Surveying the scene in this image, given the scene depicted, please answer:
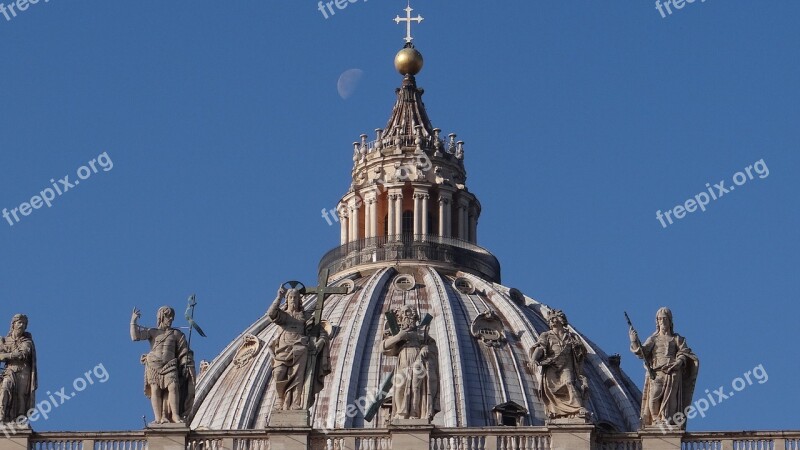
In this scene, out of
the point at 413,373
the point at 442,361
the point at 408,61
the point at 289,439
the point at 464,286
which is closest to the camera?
the point at 289,439

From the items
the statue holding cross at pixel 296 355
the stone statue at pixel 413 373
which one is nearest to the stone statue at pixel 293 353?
the statue holding cross at pixel 296 355

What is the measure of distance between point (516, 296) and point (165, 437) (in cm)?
8458

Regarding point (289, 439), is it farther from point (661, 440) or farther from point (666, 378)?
point (666, 378)

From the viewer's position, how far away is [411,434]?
7944 cm

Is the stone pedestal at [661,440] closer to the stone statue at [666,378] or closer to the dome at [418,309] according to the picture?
the stone statue at [666,378]

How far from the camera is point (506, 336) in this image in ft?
526

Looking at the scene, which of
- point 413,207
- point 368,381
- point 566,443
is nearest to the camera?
point 566,443

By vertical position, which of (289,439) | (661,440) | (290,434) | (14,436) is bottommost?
(661,440)

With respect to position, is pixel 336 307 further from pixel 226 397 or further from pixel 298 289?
pixel 298 289

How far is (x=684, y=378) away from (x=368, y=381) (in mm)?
73450

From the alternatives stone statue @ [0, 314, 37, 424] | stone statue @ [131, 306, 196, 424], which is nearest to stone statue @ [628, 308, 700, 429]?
stone statue @ [131, 306, 196, 424]

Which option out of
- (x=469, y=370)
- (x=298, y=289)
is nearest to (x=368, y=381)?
(x=469, y=370)

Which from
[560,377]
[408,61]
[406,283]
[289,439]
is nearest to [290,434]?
[289,439]

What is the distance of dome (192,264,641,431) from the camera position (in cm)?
15162
